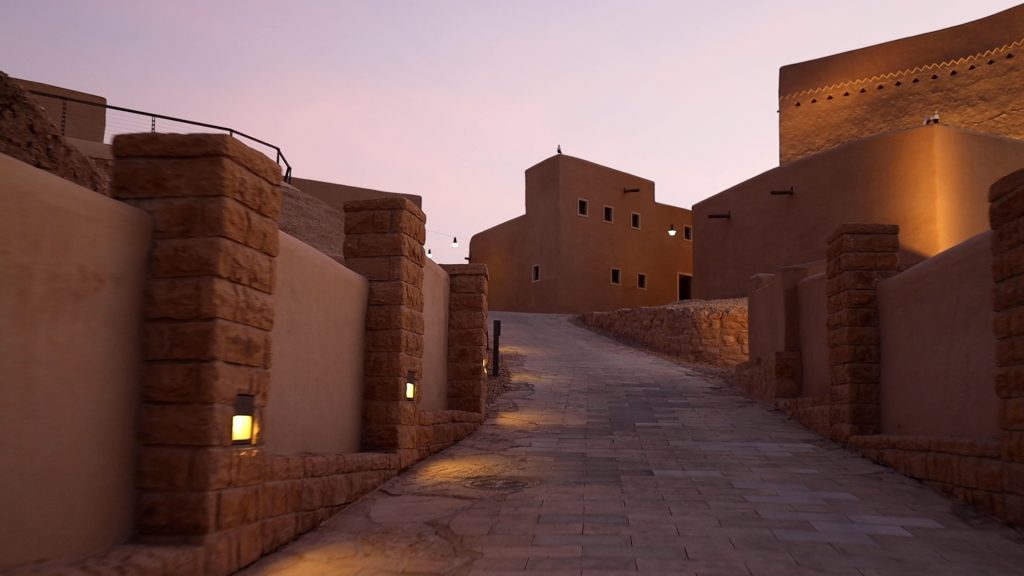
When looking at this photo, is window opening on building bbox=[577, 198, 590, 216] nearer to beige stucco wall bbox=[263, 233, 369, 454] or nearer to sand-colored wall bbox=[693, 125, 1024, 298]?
sand-colored wall bbox=[693, 125, 1024, 298]

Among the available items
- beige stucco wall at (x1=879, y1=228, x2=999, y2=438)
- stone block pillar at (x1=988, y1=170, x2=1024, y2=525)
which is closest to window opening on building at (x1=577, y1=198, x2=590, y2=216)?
beige stucco wall at (x1=879, y1=228, x2=999, y2=438)

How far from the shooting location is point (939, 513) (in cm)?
→ 660

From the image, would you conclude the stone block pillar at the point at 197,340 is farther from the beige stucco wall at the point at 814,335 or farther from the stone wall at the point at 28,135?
the beige stucco wall at the point at 814,335

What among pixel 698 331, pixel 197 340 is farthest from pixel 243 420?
pixel 698 331

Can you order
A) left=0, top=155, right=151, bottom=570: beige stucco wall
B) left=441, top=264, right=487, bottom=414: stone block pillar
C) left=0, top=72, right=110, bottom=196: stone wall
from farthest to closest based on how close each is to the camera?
left=441, top=264, right=487, bottom=414: stone block pillar, left=0, top=72, right=110, bottom=196: stone wall, left=0, top=155, right=151, bottom=570: beige stucco wall

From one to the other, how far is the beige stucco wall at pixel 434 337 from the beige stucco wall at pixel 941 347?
5705 mm

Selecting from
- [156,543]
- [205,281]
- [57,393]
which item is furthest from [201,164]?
[156,543]

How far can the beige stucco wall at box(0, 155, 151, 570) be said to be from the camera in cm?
363

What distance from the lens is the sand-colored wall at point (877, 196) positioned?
1820 cm

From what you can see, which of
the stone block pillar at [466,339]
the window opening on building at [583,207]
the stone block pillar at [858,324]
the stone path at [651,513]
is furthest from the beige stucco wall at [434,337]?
the window opening on building at [583,207]

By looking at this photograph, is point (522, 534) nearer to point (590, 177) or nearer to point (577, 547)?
point (577, 547)

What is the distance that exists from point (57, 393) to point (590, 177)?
28373 mm

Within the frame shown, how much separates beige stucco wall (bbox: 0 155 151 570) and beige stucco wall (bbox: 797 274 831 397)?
29.4ft

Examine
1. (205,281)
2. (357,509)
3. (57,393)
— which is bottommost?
(357,509)
